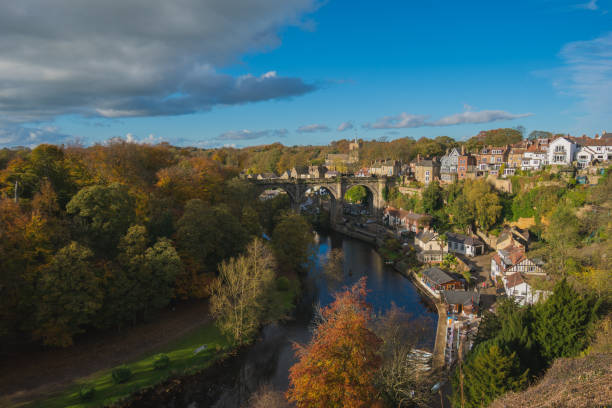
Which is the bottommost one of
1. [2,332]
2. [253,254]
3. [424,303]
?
[424,303]

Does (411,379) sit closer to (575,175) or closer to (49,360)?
(49,360)

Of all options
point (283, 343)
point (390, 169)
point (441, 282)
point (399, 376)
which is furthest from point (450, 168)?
point (399, 376)

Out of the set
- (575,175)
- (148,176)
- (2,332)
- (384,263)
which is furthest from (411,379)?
(575,175)

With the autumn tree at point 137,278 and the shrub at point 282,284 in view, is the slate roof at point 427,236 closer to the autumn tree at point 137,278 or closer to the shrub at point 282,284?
the shrub at point 282,284


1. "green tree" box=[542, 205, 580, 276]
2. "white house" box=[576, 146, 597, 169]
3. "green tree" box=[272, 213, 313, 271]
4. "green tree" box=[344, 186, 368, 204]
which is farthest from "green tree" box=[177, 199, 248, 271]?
"green tree" box=[344, 186, 368, 204]

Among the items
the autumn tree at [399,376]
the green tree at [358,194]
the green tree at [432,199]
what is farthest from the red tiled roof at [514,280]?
the green tree at [358,194]

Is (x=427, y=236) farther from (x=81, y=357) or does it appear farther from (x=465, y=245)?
(x=81, y=357)
